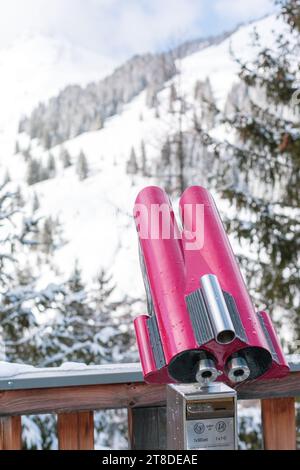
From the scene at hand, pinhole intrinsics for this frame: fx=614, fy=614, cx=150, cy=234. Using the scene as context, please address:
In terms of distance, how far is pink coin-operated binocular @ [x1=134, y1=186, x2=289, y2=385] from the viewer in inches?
37.9

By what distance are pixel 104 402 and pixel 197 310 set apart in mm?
386

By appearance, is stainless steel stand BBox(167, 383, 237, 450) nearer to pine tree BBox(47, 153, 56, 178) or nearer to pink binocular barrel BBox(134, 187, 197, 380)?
pink binocular barrel BBox(134, 187, 197, 380)

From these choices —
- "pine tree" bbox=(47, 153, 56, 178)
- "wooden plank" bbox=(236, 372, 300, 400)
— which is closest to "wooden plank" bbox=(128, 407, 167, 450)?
"wooden plank" bbox=(236, 372, 300, 400)

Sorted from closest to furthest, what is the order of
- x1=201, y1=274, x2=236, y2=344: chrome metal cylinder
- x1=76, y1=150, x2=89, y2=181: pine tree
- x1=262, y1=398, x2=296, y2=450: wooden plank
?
1. x1=201, y1=274, x2=236, y2=344: chrome metal cylinder
2. x1=262, y1=398, x2=296, y2=450: wooden plank
3. x1=76, y1=150, x2=89, y2=181: pine tree

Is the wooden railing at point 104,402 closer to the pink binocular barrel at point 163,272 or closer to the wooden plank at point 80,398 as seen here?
the wooden plank at point 80,398

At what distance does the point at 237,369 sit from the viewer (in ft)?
3.18

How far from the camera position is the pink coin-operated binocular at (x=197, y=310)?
0.96m

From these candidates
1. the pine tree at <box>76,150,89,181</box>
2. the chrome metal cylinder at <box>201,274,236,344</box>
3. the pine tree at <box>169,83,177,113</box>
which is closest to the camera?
the chrome metal cylinder at <box>201,274,236,344</box>

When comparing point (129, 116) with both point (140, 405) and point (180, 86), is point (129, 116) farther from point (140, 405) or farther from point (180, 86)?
point (140, 405)

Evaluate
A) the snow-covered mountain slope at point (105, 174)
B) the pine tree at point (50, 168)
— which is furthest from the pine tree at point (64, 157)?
the pine tree at point (50, 168)

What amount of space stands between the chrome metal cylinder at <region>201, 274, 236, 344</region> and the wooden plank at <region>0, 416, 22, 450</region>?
0.50m

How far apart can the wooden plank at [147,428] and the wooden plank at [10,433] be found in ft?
Answer: 0.75
